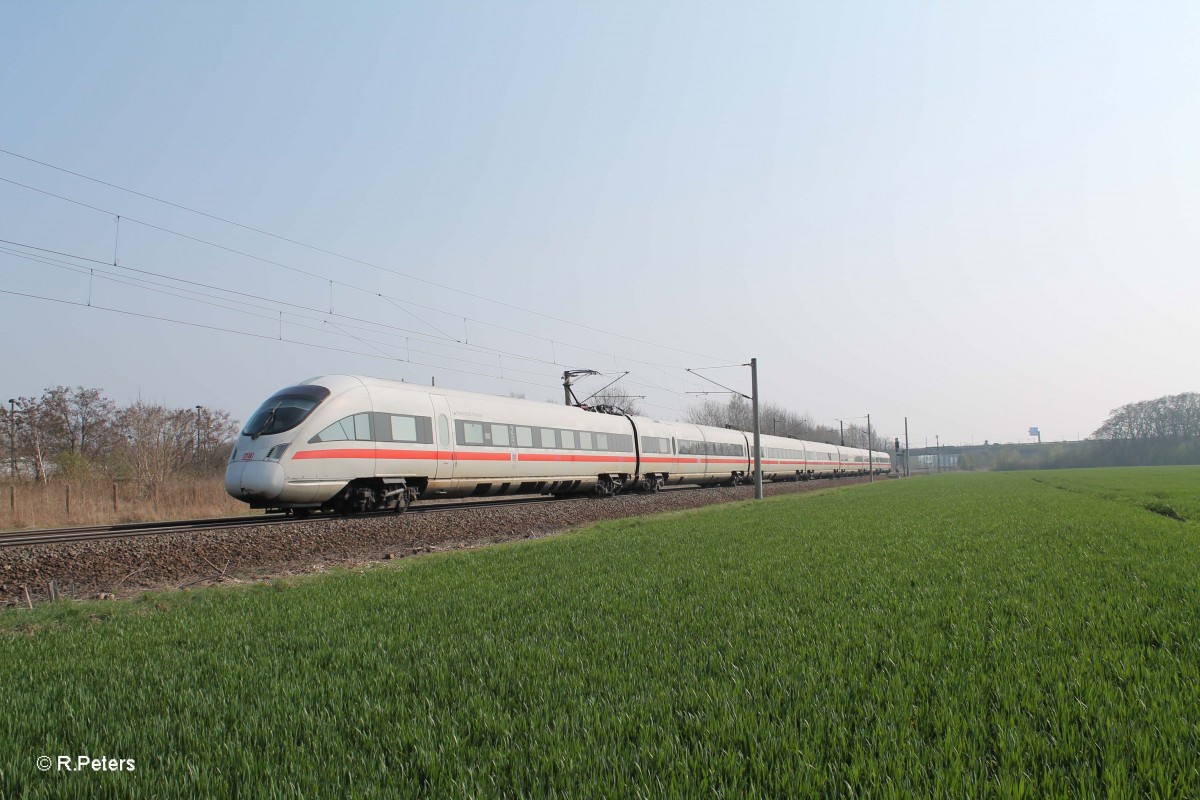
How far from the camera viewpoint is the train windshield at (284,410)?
1634 cm

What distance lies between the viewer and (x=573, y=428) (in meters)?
26.4

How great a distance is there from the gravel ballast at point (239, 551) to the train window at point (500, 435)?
11.3 feet

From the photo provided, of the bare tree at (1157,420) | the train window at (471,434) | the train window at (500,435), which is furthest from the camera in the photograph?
the bare tree at (1157,420)

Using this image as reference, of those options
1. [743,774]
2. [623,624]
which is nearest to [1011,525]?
[623,624]

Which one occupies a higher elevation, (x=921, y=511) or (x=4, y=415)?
(x=4, y=415)

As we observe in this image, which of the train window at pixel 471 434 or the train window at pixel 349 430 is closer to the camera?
the train window at pixel 349 430

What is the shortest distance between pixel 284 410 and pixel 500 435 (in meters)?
7.36

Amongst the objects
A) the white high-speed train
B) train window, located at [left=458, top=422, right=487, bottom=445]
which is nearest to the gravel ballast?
the white high-speed train

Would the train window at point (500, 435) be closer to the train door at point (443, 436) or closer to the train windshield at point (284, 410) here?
the train door at point (443, 436)

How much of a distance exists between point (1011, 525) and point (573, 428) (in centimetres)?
1519

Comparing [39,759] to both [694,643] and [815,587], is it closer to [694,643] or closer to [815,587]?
[694,643]

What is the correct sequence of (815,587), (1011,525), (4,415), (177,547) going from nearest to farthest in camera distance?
(815,587)
(177,547)
(1011,525)
(4,415)

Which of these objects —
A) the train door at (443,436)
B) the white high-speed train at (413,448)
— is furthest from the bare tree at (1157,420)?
the train door at (443,436)

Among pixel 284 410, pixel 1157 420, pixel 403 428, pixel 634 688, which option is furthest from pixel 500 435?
pixel 1157 420
